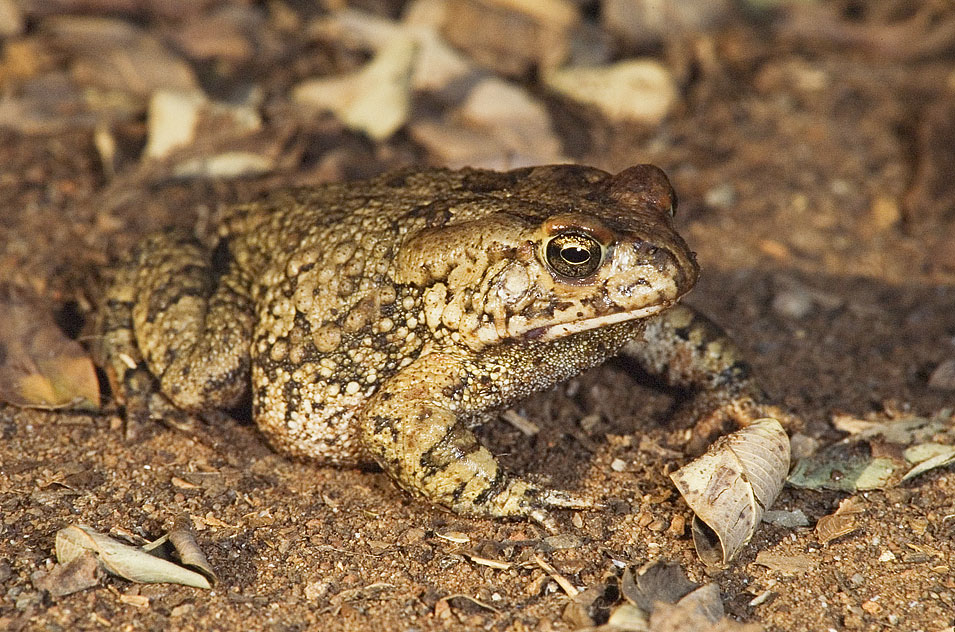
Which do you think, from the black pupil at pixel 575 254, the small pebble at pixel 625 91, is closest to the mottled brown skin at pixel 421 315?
the black pupil at pixel 575 254

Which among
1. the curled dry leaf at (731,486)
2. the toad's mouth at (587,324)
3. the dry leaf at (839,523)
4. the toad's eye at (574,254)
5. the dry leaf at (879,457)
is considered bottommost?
the dry leaf at (839,523)

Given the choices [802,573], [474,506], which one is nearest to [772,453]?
[802,573]

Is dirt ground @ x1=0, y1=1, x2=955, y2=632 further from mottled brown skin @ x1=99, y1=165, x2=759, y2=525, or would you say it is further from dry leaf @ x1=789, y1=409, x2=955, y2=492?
mottled brown skin @ x1=99, y1=165, x2=759, y2=525

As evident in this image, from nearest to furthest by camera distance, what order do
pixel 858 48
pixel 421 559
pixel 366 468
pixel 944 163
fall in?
1. pixel 421 559
2. pixel 366 468
3. pixel 944 163
4. pixel 858 48

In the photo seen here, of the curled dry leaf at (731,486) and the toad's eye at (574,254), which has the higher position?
the toad's eye at (574,254)

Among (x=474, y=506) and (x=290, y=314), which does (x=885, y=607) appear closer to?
(x=474, y=506)

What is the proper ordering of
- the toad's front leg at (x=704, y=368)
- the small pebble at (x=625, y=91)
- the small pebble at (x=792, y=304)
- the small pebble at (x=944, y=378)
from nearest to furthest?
the toad's front leg at (x=704, y=368) < the small pebble at (x=944, y=378) < the small pebble at (x=792, y=304) < the small pebble at (x=625, y=91)

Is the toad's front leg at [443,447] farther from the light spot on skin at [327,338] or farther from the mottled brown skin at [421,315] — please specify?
the light spot on skin at [327,338]

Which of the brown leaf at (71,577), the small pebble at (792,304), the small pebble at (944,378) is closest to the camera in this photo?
the brown leaf at (71,577)
